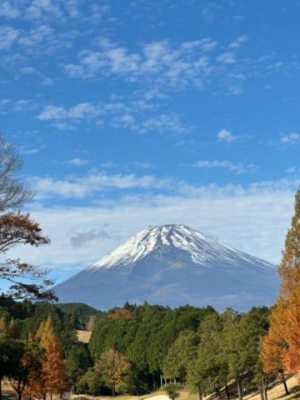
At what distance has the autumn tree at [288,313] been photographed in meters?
34.2

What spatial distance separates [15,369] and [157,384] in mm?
64372

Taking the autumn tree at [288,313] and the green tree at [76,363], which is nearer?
the autumn tree at [288,313]

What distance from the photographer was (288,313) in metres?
35.3

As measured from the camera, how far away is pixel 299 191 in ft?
129

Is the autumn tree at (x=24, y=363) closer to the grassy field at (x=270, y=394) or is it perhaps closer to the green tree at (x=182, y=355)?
the grassy field at (x=270, y=394)

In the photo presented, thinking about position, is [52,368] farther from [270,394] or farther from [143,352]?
[143,352]

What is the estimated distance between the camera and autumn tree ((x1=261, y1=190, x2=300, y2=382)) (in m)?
34.2

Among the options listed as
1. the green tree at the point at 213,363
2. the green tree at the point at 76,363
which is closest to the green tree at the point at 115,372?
the green tree at the point at 76,363

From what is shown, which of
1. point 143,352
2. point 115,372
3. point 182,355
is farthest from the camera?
point 143,352

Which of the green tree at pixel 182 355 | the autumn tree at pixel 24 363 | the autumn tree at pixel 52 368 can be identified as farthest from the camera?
the green tree at pixel 182 355

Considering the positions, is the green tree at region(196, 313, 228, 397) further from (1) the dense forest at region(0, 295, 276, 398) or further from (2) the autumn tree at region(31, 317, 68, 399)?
(2) the autumn tree at region(31, 317, 68, 399)

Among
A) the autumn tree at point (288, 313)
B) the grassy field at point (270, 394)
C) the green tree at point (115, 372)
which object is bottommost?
the grassy field at point (270, 394)

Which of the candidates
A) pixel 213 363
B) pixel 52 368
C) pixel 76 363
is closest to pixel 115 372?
pixel 76 363

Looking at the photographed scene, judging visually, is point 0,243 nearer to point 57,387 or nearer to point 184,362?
point 57,387
